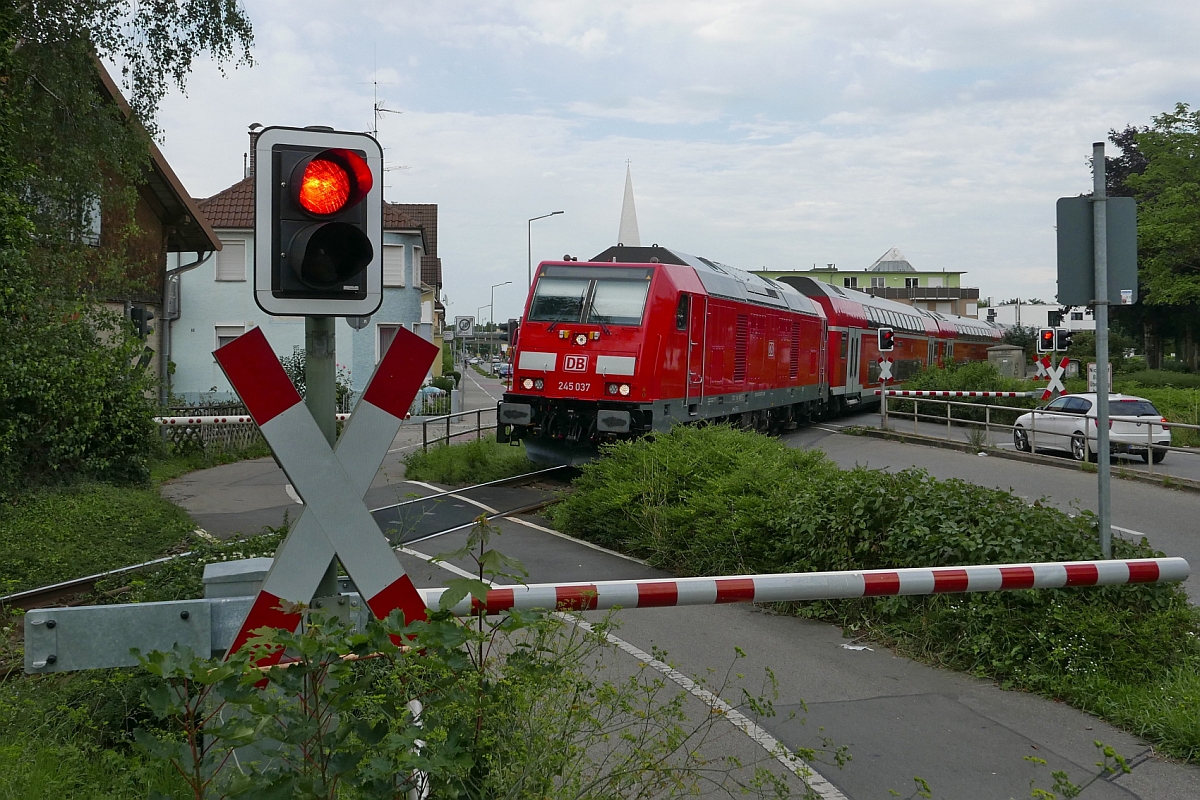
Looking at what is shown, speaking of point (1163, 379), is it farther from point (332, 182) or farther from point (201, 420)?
point (332, 182)

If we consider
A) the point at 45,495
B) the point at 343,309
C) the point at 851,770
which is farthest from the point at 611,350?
the point at 343,309

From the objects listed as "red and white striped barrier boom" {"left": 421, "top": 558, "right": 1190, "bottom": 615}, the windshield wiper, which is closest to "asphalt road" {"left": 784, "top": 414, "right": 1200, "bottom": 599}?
"red and white striped barrier boom" {"left": 421, "top": 558, "right": 1190, "bottom": 615}

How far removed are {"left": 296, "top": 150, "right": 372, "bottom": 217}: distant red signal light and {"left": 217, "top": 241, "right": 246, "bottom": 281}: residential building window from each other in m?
33.4

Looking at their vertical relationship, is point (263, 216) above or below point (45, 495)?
above

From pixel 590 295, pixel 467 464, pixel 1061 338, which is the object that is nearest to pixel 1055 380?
pixel 1061 338

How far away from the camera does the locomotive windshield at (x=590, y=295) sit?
1579 centimetres

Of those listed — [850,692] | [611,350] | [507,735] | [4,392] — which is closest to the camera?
[507,735]

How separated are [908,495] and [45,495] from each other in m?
9.74

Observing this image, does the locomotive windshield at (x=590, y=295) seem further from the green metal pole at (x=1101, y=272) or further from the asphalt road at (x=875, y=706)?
the green metal pole at (x=1101, y=272)

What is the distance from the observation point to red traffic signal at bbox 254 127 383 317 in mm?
3512

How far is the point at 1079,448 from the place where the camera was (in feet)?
68.4

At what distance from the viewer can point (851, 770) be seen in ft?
16.1

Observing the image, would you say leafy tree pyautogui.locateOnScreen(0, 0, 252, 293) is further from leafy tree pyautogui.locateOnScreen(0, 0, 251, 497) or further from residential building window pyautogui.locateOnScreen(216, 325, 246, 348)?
residential building window pyautogui.locateOnScreen(216, 325, 246, 348)

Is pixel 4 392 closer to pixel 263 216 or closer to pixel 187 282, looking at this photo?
pixel 263 216
